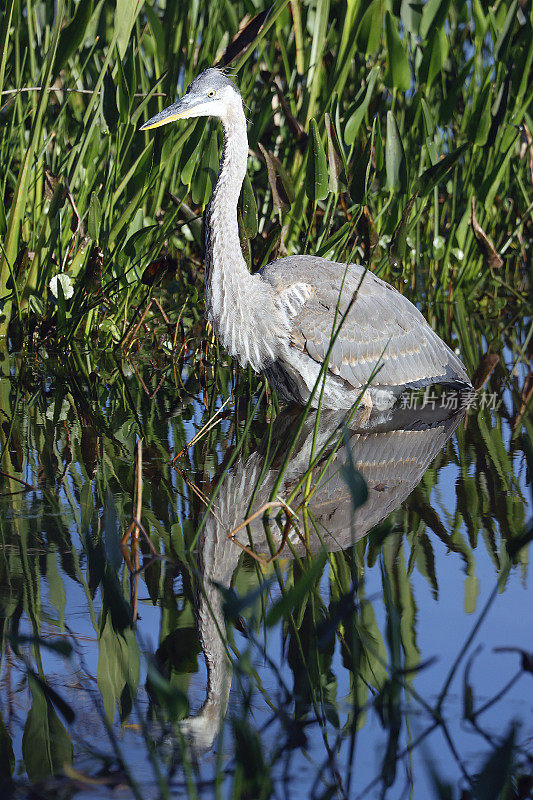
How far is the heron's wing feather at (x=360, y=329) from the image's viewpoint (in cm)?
454

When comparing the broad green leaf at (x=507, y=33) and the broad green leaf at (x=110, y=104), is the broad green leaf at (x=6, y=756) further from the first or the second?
the broad green leaf at (x=507, y=33)

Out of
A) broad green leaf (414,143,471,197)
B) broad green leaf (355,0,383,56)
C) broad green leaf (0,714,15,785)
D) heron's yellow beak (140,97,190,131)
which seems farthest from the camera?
broad green leaf (355,0,383,56)

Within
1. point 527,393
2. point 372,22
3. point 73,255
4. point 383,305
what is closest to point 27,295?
point 73,255

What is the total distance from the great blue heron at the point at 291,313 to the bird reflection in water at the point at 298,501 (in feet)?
0.76

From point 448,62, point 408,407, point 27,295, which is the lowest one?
point 408,407

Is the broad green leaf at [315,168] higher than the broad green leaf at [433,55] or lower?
lower

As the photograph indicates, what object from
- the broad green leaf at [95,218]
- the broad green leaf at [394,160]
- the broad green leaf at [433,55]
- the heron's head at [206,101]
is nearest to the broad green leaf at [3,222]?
the broad green leaf at [95,218]

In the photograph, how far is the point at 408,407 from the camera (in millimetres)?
5008

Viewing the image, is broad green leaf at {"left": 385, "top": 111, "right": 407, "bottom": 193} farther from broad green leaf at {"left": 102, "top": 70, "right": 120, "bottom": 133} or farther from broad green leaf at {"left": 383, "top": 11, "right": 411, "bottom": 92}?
broad green leaf at {"left": 102, "top": 70, "right": 120, "bottom": 133}

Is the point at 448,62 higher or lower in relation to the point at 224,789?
higher

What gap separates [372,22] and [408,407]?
7.04 ft

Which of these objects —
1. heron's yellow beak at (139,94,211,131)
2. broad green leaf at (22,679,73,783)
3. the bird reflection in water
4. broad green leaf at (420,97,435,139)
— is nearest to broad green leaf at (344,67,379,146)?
broad green leaf at (420,97,435,139)

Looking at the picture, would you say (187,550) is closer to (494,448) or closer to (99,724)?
(99,724)

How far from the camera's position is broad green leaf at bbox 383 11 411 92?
17.0ft
